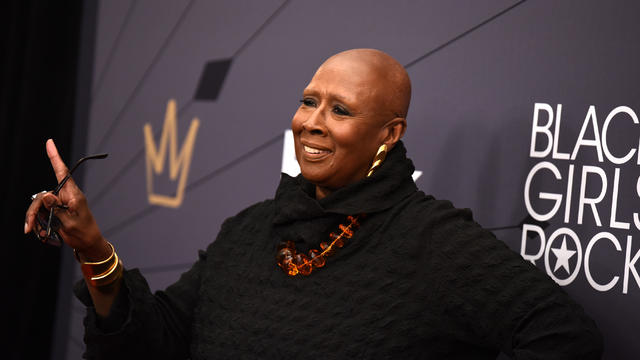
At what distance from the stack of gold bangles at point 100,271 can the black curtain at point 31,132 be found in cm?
154

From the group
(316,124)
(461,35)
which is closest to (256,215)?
(316,124)

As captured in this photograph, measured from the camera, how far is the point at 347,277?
62.2 inches

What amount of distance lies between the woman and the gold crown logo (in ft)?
2.90

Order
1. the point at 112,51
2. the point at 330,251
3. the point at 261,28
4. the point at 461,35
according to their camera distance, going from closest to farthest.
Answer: the point at 330,251 < the point at 461,35 < the point at 261,28 < the point at 112,51

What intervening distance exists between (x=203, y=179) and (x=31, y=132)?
0.89 m

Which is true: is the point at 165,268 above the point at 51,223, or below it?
below

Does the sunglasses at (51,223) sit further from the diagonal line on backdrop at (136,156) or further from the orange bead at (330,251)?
the diagonal line on backdrop at (136,156)

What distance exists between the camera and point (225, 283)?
1.75 metres

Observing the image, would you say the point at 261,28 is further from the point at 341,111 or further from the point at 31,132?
the point at 31,132

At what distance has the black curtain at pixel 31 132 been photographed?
300 centimetres

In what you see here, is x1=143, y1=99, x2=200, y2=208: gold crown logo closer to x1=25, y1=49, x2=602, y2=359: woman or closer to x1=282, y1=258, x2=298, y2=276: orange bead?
x1=25, y1=49, x2=602, y2=359: woman

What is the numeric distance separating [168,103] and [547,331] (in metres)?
1.72

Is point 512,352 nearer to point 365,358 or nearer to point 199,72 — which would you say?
point 365,358

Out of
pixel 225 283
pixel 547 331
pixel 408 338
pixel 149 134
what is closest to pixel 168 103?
pixel 149 134
